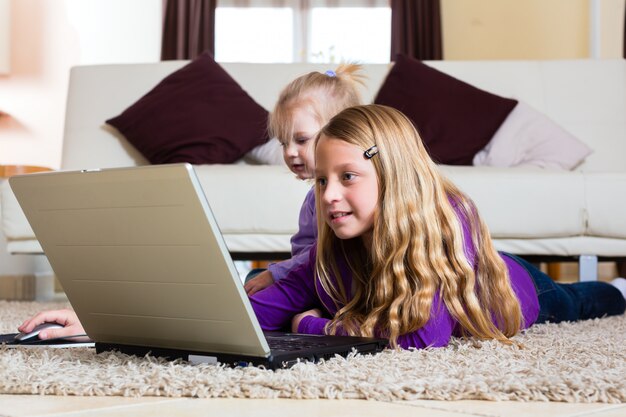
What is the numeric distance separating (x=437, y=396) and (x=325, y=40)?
5.52 metres

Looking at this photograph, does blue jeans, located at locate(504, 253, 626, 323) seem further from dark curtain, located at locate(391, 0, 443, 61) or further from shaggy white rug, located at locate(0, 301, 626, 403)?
dark curtain, located at locate(391, 0, 443, 61)

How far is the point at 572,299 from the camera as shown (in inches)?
75.0

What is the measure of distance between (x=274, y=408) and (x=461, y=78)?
2518 millimetres

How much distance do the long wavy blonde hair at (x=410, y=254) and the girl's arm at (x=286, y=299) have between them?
13 cm

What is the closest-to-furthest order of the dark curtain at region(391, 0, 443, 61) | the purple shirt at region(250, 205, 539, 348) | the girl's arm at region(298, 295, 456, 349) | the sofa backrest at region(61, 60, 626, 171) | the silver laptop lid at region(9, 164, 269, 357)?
1. the silver laptop lid at region(9, 164, 269, 357)
2. the girl's arm at region(298, 295, 456, 349)
3. the purple shirt at region(250, 205, 539, 348)
4. the sofa backrest at region(61, 60, 626, 171)
5. the dark curtain at region(391, 0, 443, 61)

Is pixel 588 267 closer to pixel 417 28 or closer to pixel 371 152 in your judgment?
pixel 371 152

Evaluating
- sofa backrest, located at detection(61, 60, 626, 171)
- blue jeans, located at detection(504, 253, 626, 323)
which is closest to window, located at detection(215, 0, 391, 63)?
sofa backrest, located at detection(61, 60, 626, 171)

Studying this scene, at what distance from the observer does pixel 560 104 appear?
313 cm

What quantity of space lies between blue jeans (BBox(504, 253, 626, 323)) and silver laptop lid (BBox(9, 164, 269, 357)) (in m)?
0.90

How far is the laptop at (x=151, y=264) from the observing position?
3.10 feet

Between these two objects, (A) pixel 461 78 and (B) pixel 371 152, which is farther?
(A) pixel 461 78

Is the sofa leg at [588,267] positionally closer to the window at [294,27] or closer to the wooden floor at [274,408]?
the wooden floor at [274,408]

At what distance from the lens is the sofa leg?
8.23 ft

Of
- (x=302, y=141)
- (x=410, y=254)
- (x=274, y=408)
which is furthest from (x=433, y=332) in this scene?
(x=302, y=141)
